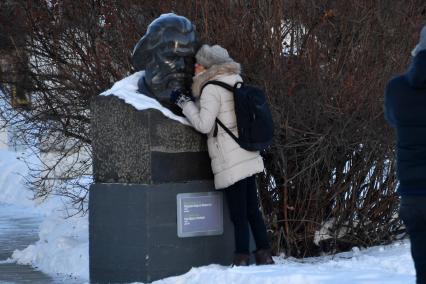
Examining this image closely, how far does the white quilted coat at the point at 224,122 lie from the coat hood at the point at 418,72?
2420mm

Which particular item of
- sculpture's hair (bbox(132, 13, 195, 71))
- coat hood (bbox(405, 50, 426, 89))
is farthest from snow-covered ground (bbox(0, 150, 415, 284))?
coat hood (bbox(405, 50, 426, 89))

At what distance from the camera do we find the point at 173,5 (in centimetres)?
919

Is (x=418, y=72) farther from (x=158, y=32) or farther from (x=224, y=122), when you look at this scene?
(x=158, y=32)

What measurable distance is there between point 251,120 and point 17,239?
5.54m

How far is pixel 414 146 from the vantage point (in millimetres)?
4867

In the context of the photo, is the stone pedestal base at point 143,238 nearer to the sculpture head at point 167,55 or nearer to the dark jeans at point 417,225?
the sculpture head at point 167,55

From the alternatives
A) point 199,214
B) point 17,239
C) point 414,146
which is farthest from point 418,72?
point 17,239

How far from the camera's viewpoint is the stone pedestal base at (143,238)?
717cm

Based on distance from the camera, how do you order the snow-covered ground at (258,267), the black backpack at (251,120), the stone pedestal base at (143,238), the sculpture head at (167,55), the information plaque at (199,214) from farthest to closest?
the sculpture head at (167,55), the information plaque at (199,214), the stone pedestal base at (143,238), the black backpack at (251,120), the snow-covered ground at (258,267)

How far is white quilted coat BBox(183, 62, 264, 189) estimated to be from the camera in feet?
23.4

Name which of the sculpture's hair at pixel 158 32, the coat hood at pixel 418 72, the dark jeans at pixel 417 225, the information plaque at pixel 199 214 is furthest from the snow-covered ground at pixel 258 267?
the coat hood at pixel 418 72

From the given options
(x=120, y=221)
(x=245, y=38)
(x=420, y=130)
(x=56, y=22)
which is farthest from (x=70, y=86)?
(x=420, y=130)

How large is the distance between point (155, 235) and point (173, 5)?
8.99 feet

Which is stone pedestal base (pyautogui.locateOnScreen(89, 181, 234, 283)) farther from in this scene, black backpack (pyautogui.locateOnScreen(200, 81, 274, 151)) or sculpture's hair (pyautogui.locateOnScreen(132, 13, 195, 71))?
sculpture's hair (pyautogui.locateOnScreen(132, 13, 195, 71))
